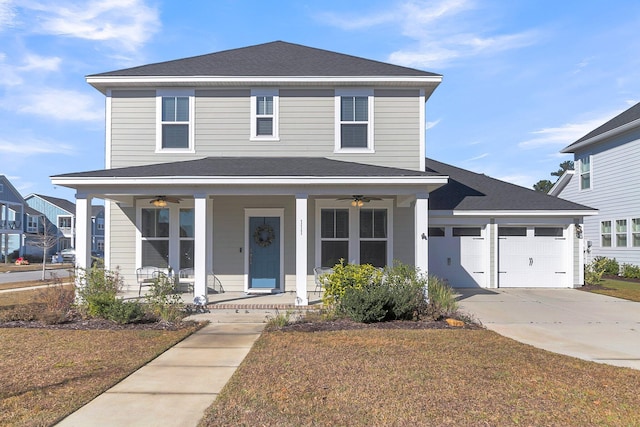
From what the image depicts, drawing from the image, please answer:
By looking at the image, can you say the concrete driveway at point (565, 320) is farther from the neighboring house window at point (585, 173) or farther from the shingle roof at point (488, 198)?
the neighboring house window at point (585, 173)

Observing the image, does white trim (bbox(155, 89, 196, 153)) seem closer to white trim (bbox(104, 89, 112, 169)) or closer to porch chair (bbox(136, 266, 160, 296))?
white trim (bbox(104, 89, 112, 169))

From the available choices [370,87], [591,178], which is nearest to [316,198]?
[370,87]

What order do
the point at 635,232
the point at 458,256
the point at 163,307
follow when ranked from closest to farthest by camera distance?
the point at 163,307 < the point at 458,256 < the point at 635,232

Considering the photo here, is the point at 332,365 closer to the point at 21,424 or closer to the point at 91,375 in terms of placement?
the point at 91,375

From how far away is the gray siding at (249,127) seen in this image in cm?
1265

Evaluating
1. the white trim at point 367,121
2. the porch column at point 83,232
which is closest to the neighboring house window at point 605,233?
the white trim at point 367,121

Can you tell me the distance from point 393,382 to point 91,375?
361 centimetres

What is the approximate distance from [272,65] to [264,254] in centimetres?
557

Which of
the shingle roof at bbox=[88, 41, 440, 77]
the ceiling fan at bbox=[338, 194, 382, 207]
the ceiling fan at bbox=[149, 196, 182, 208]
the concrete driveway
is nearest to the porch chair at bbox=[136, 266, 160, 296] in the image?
the ceiling fan at bbox=[149, 196, 182, 208]

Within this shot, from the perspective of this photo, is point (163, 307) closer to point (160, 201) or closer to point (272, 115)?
point (160, 201)

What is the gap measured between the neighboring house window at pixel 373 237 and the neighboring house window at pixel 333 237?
454 millimetres

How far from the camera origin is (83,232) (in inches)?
405

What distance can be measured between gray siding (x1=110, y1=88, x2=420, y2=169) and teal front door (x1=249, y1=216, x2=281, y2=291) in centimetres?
205

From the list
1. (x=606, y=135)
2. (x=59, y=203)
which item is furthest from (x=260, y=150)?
(x=59, y=203)
